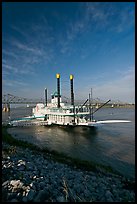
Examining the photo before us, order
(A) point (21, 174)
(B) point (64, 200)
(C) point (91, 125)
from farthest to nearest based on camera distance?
1. (C) point (91, 125)
2. (A) point (21, 174)
3. (B) point (64, 200)

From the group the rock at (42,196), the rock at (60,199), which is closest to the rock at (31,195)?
the rock at (42,196)

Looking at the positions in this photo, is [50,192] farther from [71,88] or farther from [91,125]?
[71,88]

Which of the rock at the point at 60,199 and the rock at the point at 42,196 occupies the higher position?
the rock at the point at 42,196

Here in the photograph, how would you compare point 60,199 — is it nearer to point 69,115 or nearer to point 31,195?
point 31,195

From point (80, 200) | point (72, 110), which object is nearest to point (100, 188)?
point (80, 200)

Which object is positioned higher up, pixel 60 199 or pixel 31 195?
pixel 31 195

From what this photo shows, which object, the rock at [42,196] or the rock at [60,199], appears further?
the rock at [60,199]

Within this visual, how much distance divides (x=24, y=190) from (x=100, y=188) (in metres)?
2.66

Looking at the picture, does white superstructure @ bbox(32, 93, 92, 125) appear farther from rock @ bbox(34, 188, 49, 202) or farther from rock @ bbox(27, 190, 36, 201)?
rock @ bbox(27, 190, 36, 201)

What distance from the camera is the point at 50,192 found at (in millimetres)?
3746

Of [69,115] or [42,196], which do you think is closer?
[42,196]

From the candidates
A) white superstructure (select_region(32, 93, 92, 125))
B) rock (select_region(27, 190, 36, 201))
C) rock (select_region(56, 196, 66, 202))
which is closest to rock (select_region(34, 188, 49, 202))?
rock (select_region(27, 190, 36, 201))

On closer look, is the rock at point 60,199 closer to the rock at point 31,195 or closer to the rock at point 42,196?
the rock at point 42,196

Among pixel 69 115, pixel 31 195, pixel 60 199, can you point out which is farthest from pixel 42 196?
pixel 69 115
